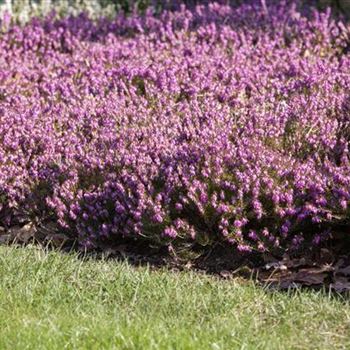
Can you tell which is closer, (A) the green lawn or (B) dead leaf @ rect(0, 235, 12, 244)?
(A) the green lawn

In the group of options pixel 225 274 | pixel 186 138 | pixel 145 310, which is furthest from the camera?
pixel 186 138

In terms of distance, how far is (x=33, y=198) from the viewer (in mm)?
6613

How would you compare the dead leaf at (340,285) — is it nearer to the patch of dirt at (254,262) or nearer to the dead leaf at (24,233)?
the patch of dirt at (254,262)

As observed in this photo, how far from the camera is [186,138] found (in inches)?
259

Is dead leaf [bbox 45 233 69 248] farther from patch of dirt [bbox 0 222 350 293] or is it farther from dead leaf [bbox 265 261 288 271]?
dead leaf [bbox 265 261 288 271]

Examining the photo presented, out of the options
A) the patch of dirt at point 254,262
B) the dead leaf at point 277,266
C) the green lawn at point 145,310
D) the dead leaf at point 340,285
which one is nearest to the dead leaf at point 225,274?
the patch of dirt at point 254,262

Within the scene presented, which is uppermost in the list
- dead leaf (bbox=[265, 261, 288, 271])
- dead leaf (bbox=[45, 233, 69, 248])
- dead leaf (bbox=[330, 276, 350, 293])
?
dead leaf (bbox=[330, 276, 350, 293])

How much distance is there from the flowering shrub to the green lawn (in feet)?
1.75

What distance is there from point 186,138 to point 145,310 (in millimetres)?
2024

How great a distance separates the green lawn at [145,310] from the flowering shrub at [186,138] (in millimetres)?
533

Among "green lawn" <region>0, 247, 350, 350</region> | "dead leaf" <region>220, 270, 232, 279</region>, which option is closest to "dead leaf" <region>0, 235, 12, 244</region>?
"green lawn" <region>0, 247, 350, 350</region>

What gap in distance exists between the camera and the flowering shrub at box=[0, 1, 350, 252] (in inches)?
230

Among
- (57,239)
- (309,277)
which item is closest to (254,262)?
(309,277)

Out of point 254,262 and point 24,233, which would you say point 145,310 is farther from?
point 24,233
